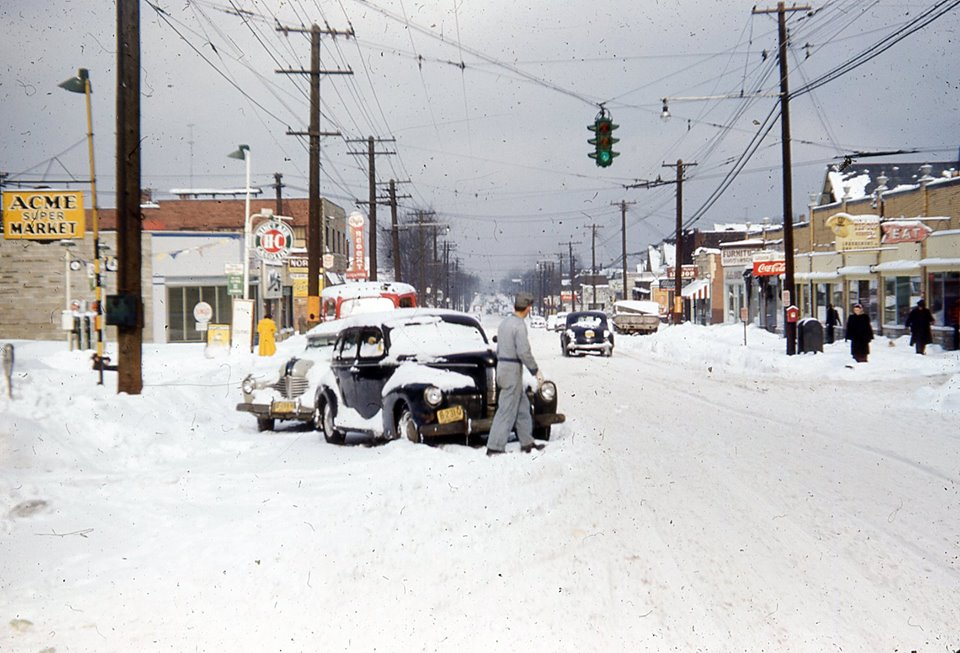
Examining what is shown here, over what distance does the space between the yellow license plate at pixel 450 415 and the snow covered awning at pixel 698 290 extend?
198 ft

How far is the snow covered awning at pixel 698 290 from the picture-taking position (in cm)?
6894

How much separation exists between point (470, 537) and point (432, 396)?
12.0ft

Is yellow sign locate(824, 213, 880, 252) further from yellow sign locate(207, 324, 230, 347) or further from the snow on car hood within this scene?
the snow on car hood

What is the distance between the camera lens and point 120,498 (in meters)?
7.96

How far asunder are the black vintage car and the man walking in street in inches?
17.5

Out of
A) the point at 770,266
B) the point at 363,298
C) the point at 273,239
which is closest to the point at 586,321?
the point at 363,298

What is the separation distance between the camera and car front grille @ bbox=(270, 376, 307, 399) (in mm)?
13591

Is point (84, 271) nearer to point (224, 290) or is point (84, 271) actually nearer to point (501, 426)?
point (224, 290)

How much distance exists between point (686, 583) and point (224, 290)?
4105 centimetres

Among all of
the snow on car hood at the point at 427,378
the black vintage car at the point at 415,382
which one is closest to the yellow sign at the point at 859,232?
the black vintage car at the point at 415,382

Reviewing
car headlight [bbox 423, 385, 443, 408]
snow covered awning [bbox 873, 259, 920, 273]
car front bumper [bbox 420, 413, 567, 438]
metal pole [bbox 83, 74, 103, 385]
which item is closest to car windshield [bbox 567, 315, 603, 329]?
snow covered awning [bbox 873, 259, 920, 273]

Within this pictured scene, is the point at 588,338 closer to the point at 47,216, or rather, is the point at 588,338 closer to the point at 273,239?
the point at 273,239

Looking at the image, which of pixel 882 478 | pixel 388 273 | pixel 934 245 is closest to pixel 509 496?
pixel 882 478

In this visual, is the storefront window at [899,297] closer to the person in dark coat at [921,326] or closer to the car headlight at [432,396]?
the person in dark coat at [921,326]
